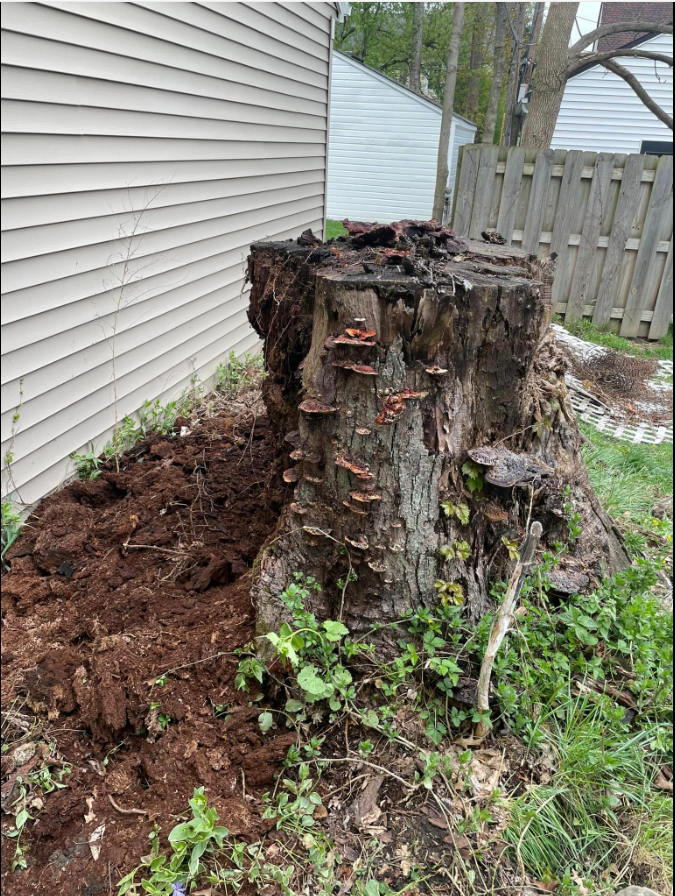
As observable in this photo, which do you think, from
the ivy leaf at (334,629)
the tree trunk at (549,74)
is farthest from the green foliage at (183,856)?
the tree trunk at (549,74)

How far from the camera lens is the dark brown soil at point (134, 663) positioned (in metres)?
1.68

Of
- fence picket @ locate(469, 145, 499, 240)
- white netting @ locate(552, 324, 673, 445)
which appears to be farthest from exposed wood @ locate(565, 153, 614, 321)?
white netting @ locate(552, 324, 673, 445)

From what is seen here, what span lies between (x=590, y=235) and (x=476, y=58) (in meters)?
22.0

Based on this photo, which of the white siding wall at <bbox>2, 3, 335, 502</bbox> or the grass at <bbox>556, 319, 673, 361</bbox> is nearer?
the white siding wall at <bbox>2, 3, 335, 502</bbox>

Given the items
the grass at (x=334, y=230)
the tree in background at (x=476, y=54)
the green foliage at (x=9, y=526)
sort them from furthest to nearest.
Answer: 1. the tree in background at (x=476, y=54)
2. the grass at (x=334, y=230)
3. the green foliage at (x=9, y=526)

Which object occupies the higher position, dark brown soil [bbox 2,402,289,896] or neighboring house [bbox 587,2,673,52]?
neighboring house [bbox 587,2,673,52]

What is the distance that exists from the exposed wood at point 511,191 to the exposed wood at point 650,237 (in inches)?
60.7

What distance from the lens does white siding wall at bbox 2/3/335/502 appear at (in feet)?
9.78

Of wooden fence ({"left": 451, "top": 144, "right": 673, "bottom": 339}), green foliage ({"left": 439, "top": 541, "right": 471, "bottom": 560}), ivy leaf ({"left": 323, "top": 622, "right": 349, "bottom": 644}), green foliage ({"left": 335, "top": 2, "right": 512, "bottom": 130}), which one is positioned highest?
green foliage ({"left": 335, "top": 2, "right": 512, "bottom": 130})

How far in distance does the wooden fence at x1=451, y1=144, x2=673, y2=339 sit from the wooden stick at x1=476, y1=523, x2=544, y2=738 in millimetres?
6229

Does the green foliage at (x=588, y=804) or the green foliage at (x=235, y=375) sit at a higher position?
the green foliage at (x=588, y=804)

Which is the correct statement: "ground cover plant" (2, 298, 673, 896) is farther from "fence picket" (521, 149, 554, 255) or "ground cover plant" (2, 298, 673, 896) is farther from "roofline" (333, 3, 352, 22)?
"roofline" (333, 3, 352, 22)

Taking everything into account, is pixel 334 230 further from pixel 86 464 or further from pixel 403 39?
pixel 403 39

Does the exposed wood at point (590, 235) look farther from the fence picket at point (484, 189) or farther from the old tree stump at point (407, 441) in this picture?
the old tree stump at point (407, 441)
